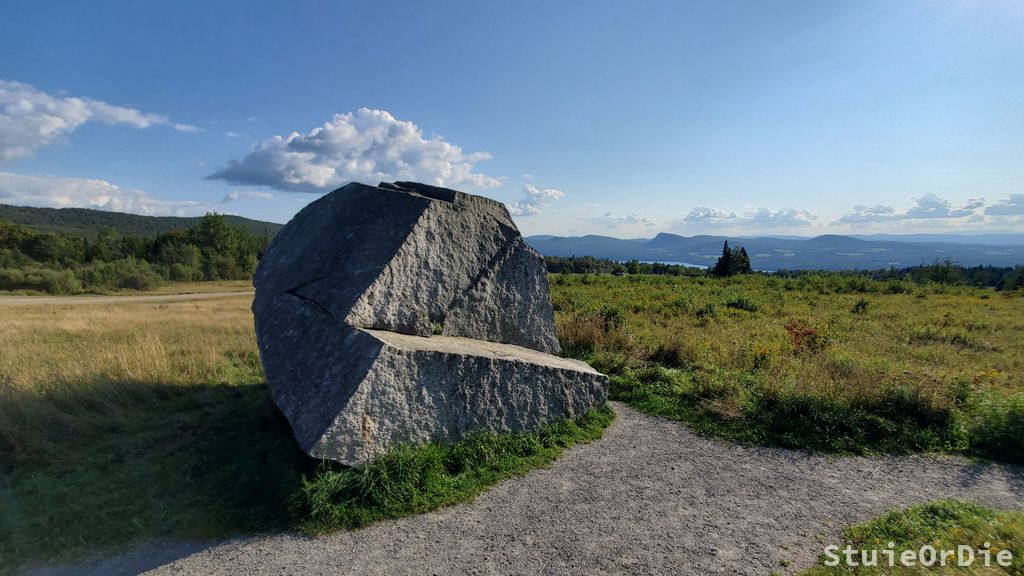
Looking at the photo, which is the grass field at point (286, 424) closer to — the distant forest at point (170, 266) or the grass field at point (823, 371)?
the grass field at point (823, 371)

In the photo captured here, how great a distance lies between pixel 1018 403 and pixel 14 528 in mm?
12655

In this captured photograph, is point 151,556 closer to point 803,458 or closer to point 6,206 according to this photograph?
point 803,458

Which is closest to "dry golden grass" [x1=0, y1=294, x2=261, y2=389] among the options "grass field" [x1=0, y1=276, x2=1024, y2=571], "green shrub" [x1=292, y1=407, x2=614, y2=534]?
"grass field" [x1=0, y1=276, x2=1024, y2=571]

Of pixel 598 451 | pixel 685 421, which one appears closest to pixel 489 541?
pixel 598 451

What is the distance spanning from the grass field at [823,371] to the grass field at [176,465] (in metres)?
2.38

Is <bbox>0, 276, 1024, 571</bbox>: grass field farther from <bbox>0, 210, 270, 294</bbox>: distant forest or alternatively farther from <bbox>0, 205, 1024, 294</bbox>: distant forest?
<bbox>0, 210, 270, 294</bbox>: distant forest

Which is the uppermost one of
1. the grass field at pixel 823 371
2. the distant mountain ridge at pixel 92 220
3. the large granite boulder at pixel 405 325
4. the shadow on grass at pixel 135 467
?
the distant mountain ridge at pixel 92 220

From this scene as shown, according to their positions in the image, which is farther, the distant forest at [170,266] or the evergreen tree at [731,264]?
the evergreen tree at [731,264]

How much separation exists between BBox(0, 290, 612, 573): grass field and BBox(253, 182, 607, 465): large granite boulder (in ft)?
1.36

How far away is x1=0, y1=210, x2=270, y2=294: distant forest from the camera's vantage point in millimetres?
40719

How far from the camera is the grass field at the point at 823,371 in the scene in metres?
6.45

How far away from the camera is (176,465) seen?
5707 mm

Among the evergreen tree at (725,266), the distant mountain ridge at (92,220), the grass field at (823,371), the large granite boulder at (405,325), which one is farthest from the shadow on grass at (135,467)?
the distant mountain ridge at (92,220)

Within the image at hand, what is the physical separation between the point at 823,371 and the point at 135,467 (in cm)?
1099
